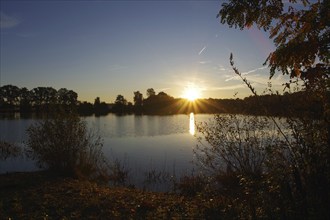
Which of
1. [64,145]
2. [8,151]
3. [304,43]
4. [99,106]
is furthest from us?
[99,106]

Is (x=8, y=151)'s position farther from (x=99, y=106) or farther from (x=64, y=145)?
(x=99, y=106)

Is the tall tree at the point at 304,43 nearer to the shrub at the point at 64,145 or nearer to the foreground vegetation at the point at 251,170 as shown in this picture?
the foreground vegetation at the point at 251,170

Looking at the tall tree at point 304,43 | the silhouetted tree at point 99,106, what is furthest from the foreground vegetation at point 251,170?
the silhouetted tree at point 99,106

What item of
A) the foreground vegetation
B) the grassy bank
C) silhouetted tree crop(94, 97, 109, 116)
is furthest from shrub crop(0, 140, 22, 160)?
silhouetted tree crop(94, 97, 109, 116)

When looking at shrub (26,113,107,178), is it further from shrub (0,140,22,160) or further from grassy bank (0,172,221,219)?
shrub (0,140,22,160)

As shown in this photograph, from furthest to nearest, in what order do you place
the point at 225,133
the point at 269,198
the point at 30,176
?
the point at 30,176 < the point at 225,133 < the point at 269,198

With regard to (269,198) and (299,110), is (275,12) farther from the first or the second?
(269,198)

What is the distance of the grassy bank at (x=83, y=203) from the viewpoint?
9289mm

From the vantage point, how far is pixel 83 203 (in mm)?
10633

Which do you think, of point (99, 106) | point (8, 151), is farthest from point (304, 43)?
point (99, 106)

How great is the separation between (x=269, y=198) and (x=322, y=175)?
3.88 feet

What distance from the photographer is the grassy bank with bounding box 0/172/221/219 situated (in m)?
9.29

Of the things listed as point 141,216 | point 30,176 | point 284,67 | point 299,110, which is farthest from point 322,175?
point 30,176

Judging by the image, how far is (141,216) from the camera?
A: 9422 mm
